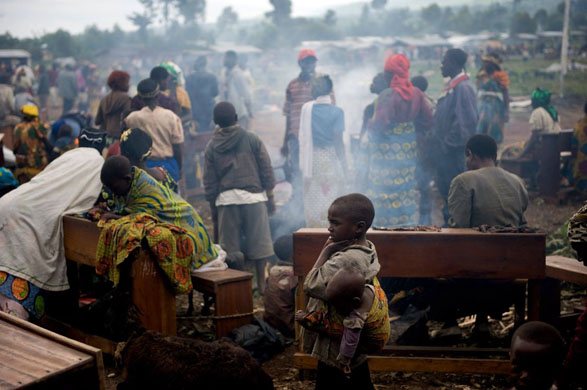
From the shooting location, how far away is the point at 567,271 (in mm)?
4699

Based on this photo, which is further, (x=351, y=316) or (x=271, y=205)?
(x=271, y=205)

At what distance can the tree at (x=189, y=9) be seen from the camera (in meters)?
58.8

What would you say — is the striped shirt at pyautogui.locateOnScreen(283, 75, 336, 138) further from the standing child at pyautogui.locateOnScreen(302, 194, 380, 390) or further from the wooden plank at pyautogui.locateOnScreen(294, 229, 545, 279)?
the standing child at pyautogui.locateOnScreen(302, 194, 380, 390)

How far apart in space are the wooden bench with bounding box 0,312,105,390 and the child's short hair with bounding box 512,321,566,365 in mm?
1964

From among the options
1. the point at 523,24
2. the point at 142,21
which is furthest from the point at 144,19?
the point at 523,24

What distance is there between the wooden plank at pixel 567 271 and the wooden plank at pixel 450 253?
556 mm

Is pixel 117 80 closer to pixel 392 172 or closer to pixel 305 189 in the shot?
pixel 305 189

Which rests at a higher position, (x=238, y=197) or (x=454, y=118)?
(x=454, y=118)

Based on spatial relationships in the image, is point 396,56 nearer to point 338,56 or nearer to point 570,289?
point 570,289

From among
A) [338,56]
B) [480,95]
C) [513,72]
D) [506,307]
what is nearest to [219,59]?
[338,56]

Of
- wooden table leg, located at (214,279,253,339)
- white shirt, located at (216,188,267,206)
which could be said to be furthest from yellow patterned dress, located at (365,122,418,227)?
wooden table leg, located at (214,279,253,339)

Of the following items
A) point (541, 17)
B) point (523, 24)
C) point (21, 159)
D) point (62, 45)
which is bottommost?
point (21, 159)

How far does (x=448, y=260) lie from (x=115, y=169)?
2632 millimetres

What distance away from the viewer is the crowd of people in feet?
10.1
